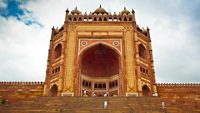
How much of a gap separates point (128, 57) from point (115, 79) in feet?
10.4

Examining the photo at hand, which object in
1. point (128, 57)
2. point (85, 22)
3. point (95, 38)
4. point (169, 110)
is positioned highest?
point (85, 22)

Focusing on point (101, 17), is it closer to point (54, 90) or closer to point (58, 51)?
point (58, 51)

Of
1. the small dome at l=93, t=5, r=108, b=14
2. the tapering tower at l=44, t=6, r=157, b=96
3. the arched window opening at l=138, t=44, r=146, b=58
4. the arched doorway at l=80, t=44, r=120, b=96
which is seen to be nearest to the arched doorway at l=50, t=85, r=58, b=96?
the tapering tower at l=44, t=6, r=157, b=96

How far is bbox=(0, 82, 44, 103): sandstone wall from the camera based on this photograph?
28875 mm

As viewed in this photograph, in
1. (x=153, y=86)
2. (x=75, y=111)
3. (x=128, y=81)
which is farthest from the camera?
(x=153, y=86)

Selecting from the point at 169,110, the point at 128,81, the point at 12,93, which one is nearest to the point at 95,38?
the point at 128,81

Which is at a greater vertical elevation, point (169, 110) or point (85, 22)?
point (85, 22)

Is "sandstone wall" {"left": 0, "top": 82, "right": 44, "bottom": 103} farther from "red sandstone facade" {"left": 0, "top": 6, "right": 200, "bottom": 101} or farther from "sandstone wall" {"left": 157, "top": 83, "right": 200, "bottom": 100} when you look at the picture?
"sandstone wall" {"left": 157, "top": 83, "right": 200, "bottom": 100}

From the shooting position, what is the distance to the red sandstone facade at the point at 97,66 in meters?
27.9

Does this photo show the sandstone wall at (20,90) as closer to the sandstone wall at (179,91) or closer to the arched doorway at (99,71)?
the arched doorway at (99,71)

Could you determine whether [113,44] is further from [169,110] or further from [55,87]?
[169,110]

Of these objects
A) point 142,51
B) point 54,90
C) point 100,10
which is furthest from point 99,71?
point 100,10

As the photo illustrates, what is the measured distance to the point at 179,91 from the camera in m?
29.2

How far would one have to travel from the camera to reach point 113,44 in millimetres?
29719
